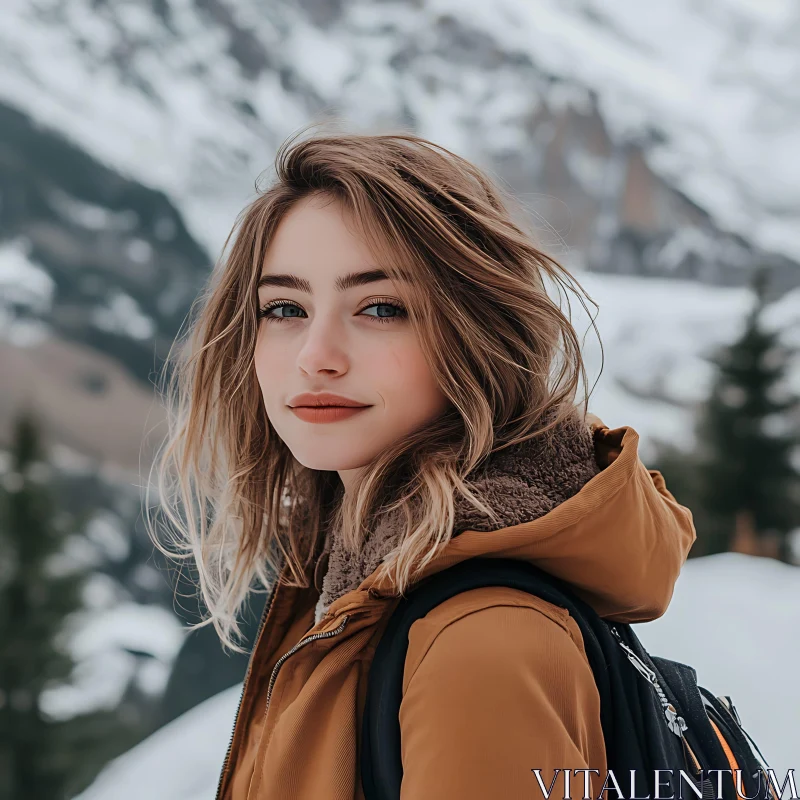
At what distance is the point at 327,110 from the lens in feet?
4.34

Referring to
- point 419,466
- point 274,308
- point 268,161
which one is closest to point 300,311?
point 274,308

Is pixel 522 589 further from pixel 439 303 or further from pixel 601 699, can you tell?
pixel 439 303

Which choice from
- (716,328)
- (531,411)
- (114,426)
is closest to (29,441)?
(114,426)

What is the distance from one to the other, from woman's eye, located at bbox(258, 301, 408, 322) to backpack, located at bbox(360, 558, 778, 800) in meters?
0.30

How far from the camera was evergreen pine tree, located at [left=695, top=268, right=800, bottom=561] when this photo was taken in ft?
18.7

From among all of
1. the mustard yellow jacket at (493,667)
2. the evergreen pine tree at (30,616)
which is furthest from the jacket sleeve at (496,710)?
the evergreen pine tree at (30,616)

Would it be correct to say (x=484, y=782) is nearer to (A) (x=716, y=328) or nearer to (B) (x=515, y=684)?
(B) (x=515, y=684)

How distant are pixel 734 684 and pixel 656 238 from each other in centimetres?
1021

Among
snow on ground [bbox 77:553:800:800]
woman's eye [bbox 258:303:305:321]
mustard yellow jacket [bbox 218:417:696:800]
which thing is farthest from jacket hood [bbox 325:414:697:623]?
snow on ground [bbox 77:553:800:800]

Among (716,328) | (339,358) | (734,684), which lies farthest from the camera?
(716,328)

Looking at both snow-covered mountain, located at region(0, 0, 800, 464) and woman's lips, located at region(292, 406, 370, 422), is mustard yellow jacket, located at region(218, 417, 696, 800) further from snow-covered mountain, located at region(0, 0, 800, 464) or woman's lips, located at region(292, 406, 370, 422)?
snow-covered mountain, located at region(0, 0, 800, 464)

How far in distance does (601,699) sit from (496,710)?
0.55 feet

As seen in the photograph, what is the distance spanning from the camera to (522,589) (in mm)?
726

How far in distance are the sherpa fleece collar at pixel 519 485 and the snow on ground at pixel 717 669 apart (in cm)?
104
